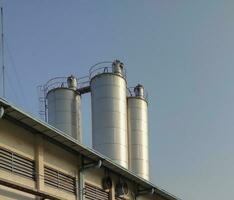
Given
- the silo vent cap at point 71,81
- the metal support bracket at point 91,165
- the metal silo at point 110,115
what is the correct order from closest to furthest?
the metal support bracket at point 91,165
the metal silo at point 110,115
the silo vent cap at point 71,81

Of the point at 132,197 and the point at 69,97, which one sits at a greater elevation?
the point at 69,97

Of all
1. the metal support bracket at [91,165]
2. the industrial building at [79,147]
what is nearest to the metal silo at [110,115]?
the industrial building at [79,147]

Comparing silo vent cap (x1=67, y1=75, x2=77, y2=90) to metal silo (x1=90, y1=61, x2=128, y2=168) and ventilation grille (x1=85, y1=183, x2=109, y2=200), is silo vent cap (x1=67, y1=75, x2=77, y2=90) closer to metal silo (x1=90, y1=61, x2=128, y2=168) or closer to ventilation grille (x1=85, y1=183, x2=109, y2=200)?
metal silo (x1=90, y1=61, x2=128, y2=168)

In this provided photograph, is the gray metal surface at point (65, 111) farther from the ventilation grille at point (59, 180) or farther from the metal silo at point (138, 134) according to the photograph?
the ventilation grille at point (59, 180)

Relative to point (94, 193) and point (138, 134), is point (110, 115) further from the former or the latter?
point (94, 193)

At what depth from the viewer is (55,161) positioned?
83.7 ft

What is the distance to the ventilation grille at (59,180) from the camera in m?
24.8

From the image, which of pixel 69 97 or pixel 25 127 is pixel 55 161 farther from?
pixel 69 97

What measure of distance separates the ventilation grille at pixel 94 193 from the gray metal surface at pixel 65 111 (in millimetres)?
12614

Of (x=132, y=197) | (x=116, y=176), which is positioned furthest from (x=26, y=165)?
(x=132, y=197)

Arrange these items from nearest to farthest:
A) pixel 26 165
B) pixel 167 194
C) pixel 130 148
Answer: pixel 26 165 → pixel 167 194 → pixel 130 148

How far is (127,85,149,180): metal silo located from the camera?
42.8 meters

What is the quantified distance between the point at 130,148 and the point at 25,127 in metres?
19.9

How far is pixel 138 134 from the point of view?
43.7m
